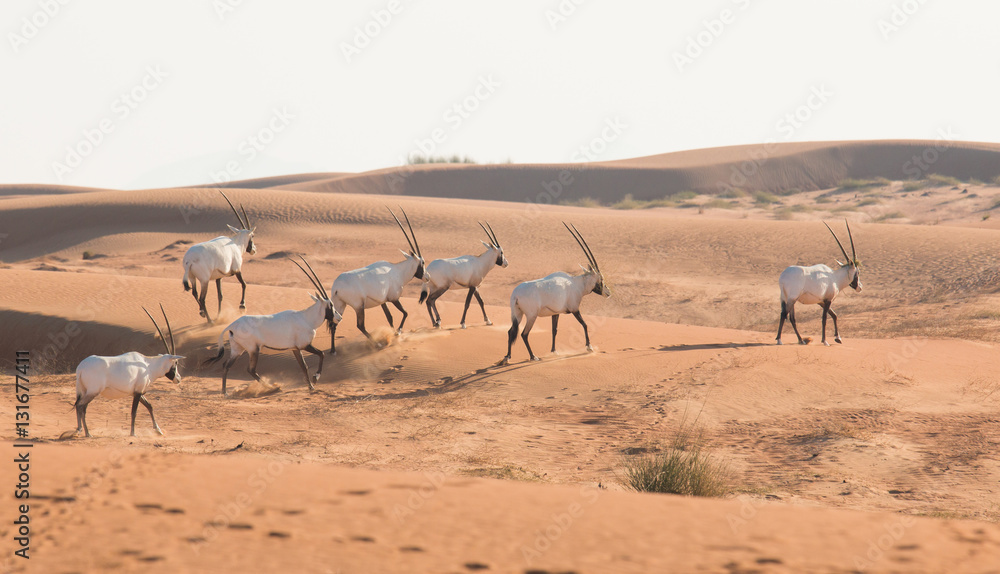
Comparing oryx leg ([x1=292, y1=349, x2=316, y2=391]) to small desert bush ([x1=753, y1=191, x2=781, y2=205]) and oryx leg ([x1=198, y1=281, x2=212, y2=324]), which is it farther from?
small desert bush ([x1=753, y1=191, x2=781, y2=205])

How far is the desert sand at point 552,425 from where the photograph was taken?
157 inches

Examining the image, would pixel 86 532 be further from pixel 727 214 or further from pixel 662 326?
pixel 727 214

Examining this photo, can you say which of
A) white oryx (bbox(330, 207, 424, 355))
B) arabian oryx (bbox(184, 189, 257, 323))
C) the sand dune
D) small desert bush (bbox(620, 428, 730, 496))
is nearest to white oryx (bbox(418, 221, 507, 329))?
white oryx (bbox(330, 207, 424, 355))

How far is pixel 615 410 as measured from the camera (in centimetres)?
1017

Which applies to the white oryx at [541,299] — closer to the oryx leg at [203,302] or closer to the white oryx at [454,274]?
the white oryx at [454,274]

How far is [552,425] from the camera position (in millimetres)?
9672

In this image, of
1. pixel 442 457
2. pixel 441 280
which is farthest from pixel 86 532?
pixel 441 280

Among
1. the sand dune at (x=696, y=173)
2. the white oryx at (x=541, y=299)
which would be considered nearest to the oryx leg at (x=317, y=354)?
the white oryx at (x=541, y=299)

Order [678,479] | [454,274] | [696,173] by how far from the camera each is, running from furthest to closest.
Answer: [696,173] → [454,274] → [678,479]

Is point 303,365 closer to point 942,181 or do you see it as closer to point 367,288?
point 367,288

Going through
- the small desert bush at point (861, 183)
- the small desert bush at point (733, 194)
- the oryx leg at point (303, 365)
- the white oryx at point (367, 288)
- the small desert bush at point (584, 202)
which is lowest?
the oryx leg at point (303, 365)

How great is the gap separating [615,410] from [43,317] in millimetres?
11557

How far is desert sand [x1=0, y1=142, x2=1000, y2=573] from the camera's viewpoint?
398 centimetres

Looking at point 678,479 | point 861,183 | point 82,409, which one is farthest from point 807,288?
point 861,183
